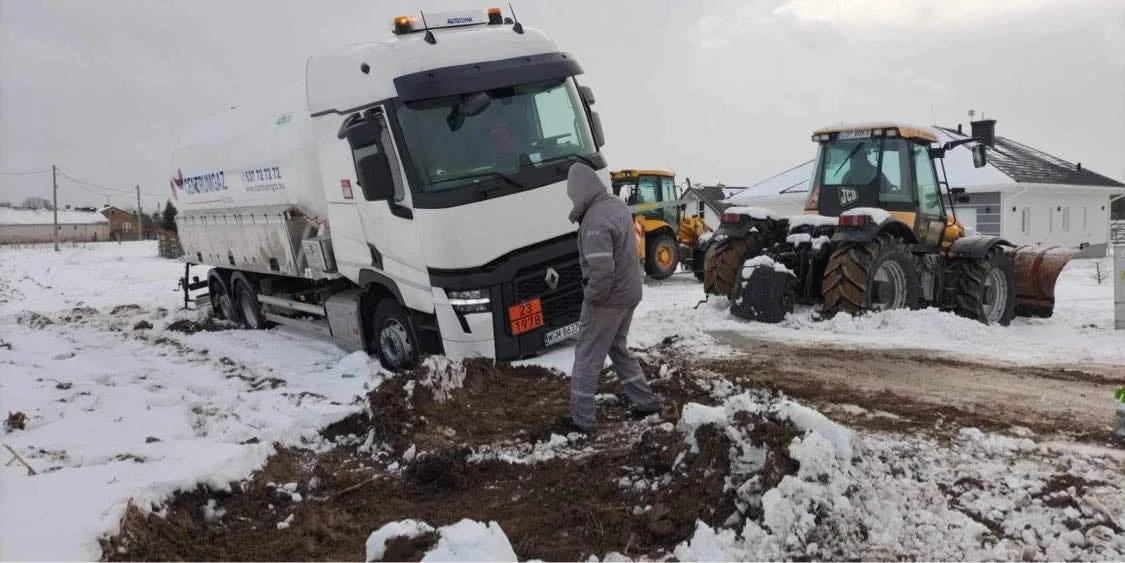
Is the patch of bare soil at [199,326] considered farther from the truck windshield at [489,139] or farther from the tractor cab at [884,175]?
the tractor cab at [884,175]

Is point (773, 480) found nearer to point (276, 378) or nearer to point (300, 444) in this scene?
point (300, 444)

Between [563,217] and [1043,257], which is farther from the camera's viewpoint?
[1043,257]

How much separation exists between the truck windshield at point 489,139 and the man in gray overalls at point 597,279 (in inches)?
70.8

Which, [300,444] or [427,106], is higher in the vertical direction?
[427,106]

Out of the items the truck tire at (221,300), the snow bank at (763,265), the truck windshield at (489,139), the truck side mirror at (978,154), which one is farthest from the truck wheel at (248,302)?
the truck side mirror at (978,154)

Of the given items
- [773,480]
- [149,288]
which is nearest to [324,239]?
[773,480]

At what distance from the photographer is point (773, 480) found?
3.49 meters

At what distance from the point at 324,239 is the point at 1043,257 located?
9696 millimetres

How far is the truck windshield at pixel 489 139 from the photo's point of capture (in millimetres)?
6891

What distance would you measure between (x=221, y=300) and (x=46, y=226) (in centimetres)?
8929

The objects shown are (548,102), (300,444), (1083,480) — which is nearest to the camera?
(1083,480)

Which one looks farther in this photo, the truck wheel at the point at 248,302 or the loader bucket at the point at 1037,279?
the truck wheel at the point at 248,302

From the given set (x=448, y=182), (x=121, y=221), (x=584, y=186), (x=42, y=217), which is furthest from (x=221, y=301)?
(x=121, y=221)

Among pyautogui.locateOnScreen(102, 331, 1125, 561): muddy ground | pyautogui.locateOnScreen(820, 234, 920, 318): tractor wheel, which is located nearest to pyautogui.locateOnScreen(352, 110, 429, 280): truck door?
pyautogui.locateOnScreen(102, 331, 1125, 561): muddy ground
